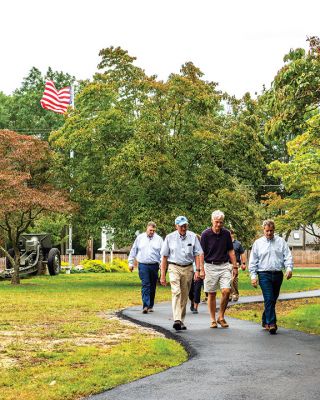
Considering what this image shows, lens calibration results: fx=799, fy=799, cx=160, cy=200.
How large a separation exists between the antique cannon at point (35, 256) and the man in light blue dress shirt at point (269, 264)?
23.7m

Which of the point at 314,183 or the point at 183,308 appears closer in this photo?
the point at 183,308

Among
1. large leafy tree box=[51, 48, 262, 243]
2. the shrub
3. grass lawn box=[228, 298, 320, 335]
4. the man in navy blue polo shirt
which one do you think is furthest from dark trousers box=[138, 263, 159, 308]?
the shrub

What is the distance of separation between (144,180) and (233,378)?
2250 cm

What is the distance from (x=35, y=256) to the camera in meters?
38.9

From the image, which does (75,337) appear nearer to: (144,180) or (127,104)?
(144,180)

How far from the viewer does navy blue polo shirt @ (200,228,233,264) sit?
44.7 feet

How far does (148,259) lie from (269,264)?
4258mm

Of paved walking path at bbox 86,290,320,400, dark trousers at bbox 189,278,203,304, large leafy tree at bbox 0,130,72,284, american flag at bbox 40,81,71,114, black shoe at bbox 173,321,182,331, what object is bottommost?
paved walking path at bbox 86,290,320,400

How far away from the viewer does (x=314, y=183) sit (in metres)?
25.6

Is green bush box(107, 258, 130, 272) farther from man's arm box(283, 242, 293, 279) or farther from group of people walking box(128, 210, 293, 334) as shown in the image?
man's arm box(283, 242, 293, 279)

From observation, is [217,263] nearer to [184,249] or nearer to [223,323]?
[184,249]

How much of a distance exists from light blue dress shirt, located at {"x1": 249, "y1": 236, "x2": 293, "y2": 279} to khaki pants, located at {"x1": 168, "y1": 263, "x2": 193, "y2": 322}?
3.64 feet

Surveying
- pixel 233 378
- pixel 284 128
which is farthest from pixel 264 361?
pixel 284 128

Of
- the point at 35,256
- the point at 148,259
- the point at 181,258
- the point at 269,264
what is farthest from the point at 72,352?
the point at 35,256
